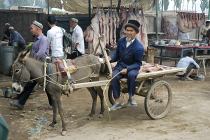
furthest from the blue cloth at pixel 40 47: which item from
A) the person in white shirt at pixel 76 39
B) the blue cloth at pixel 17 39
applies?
the blue cloth at pixel 17 39

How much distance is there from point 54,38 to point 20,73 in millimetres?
2244

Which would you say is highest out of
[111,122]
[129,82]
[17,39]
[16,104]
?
[17,39]

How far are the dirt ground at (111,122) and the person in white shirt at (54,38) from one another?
1164mm

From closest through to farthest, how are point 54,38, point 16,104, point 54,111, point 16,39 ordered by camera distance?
1. point 54,111
2. point 16,104
3. point 54,38
4. point 16,39

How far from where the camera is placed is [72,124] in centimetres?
757

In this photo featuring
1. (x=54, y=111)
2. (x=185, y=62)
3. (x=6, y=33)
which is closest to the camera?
(x=54, y=111)

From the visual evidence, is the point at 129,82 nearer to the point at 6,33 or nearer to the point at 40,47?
the point at 40,47

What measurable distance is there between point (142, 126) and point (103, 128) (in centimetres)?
70

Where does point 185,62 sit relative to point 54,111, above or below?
above

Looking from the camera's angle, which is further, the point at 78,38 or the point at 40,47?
the point at 78,38

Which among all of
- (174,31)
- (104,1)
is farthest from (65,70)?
(174,31)

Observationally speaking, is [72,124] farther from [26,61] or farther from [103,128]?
[26,61]

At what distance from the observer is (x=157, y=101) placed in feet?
26.3

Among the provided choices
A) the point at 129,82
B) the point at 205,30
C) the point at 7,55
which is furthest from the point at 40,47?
the point at 205,30
